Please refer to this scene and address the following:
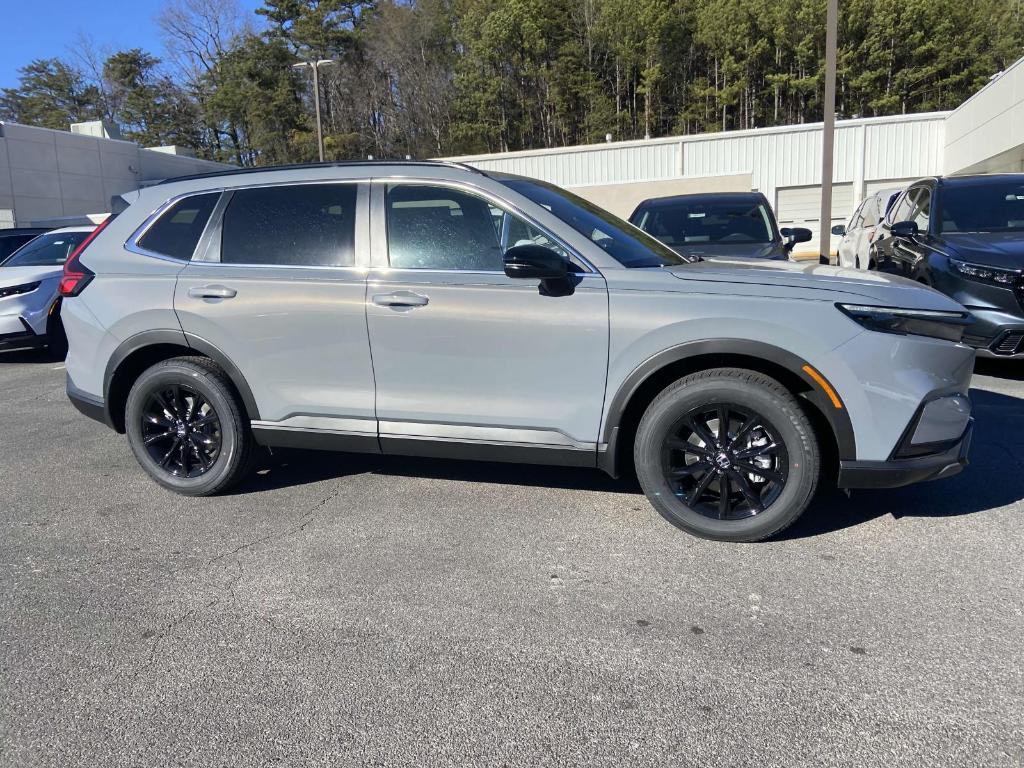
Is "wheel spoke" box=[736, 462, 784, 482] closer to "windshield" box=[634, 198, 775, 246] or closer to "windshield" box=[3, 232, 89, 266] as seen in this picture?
"windshield" box=[634, 198, 775, 246]

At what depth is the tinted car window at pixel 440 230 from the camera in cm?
388

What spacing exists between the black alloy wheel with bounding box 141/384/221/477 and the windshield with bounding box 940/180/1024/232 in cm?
664

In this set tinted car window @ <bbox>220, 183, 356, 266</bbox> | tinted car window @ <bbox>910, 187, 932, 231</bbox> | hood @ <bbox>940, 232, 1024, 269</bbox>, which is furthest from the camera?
tinted car window @ <bbox>910, 187, 932, 231</bbox>

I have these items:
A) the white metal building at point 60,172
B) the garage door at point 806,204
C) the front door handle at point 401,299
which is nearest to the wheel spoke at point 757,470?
the front door handle at point 401,299

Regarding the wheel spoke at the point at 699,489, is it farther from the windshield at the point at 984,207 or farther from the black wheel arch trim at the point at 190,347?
the windshield at the point at 984,207

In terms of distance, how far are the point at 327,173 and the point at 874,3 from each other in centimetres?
5413

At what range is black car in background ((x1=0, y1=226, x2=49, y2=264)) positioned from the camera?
11711 mm

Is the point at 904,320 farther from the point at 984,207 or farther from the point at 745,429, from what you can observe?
the point at 984,207

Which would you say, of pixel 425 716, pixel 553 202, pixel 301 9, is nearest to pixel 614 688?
pixel 425 716

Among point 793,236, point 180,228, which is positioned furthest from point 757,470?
point 793,236

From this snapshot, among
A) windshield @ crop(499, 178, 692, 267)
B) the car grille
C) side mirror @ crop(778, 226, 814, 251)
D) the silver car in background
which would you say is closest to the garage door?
side mirror @ crop(778, 226, 814, 251)

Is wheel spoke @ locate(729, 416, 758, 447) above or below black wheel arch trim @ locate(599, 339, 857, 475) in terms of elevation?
below

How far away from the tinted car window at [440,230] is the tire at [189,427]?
4.23 feet

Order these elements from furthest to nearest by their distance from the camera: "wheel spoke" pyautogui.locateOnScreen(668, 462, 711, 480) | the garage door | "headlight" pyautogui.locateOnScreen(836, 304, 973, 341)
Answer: the garage door < "wheel spoke" pyautogui.locateOnScreen(668, 462, 711, 480) < "headlight" pyautogui.locateOnScreen(836, 304, 973, 341)
